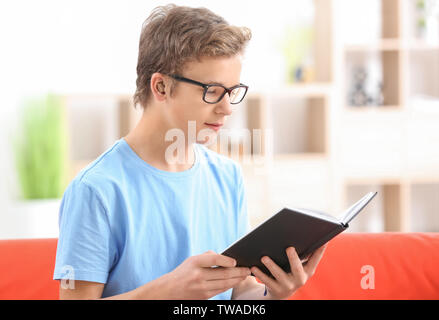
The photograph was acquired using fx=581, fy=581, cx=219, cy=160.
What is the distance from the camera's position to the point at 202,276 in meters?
1.07

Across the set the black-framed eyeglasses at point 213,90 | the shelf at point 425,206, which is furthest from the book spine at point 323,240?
the shelf at point 425,206

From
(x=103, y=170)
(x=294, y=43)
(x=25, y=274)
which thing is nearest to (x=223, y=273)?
(x=103, y=170)

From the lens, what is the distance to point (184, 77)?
3.92 ft

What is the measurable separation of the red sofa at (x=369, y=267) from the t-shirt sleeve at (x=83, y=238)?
1.20 feet

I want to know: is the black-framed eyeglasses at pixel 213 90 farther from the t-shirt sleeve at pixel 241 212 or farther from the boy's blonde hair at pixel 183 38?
the t-shirt sleeve at pixel 241 212

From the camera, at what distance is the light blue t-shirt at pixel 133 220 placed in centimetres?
110

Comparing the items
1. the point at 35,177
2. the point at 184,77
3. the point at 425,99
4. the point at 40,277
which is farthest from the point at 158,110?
the point at 425,99

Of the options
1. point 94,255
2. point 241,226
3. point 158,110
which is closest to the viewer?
point 94,255

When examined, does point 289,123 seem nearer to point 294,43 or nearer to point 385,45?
point 294,43

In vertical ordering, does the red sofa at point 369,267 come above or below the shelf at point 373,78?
below

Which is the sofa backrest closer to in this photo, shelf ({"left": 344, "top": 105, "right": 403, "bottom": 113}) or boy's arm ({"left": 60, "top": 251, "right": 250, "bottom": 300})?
boy's arm ({"left": 60, "top": 251, "right": 250, "bottom": 300})

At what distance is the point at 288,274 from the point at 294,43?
322 centimetres
